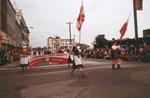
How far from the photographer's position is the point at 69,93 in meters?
11.1

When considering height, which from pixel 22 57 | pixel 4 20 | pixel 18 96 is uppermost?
pixel 4 20

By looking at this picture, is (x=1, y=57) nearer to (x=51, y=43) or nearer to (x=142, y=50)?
(x=142, y=50)

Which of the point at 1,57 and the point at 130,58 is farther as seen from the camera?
→ the point at 1,57

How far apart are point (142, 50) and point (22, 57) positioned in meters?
12.1

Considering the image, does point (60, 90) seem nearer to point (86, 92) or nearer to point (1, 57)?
point (86, 92)

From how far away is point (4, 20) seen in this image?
60.5 metres

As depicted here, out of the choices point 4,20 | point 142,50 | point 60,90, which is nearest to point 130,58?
point 142,50

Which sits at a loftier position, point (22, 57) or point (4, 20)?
point (4, 20)

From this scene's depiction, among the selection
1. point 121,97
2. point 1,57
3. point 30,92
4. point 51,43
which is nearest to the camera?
point 121,97

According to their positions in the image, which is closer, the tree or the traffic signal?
the traffic signal

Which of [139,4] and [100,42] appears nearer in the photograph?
[139,4]

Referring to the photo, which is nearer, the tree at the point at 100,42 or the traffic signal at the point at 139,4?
the traffic signal at the point at 139,4

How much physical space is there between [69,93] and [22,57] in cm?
1294

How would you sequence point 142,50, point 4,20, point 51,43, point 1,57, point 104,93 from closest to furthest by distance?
point 104,93 < point 142,50 < point 1,57 < point 4,20 < point 51,43
